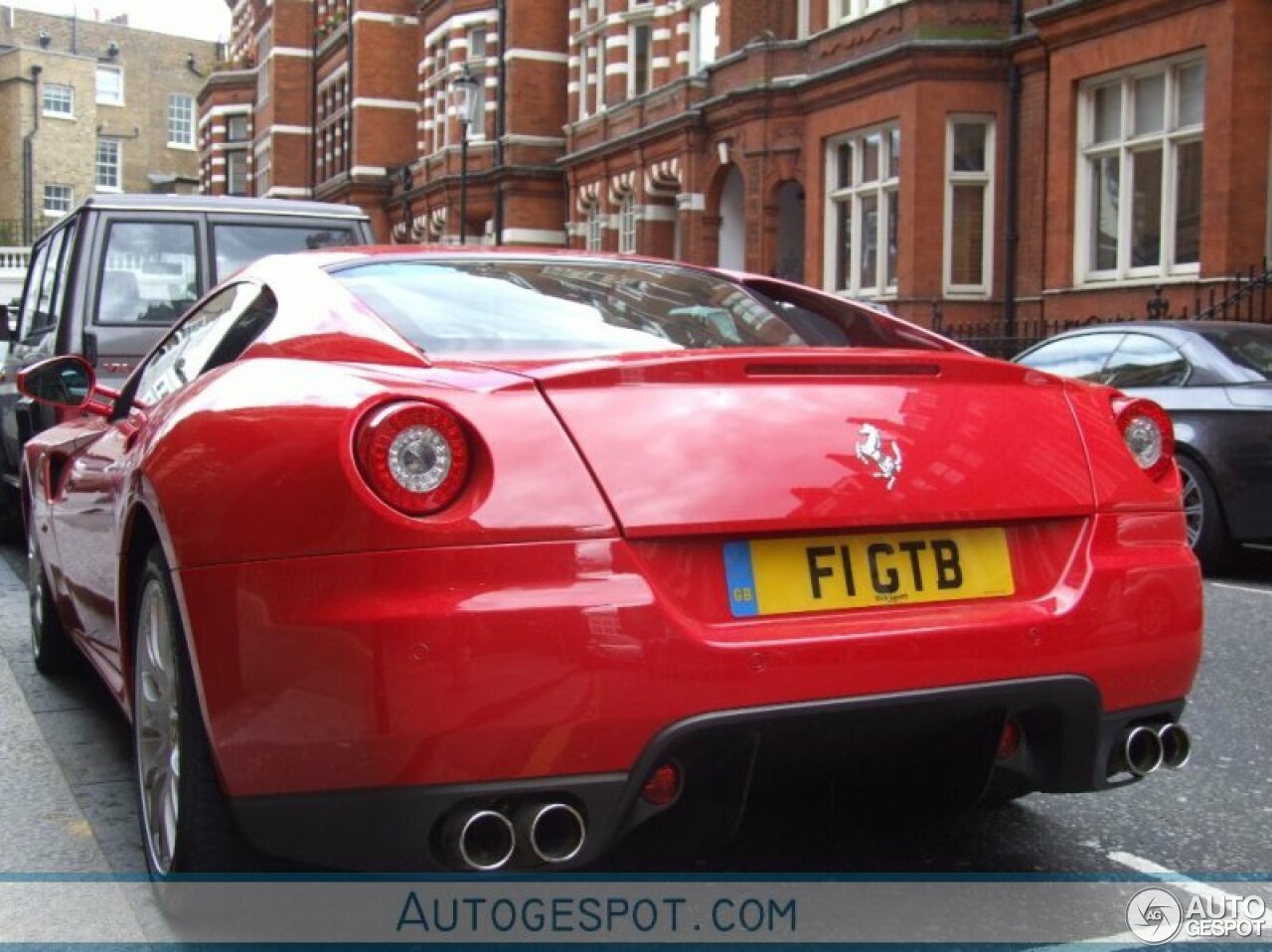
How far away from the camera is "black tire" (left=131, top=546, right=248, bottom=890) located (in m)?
2.95

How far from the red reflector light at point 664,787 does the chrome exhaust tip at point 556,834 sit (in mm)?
158

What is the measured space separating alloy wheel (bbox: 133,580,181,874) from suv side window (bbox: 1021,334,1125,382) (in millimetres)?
7449

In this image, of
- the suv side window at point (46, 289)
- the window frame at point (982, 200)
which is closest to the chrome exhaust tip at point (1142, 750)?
the suv side window at point (46, 289)

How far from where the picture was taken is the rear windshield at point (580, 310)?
3.37 m

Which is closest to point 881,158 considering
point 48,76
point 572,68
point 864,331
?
point 572,68

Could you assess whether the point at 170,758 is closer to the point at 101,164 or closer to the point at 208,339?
the point at 208,339

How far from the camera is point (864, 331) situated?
4.11m

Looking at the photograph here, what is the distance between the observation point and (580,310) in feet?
11.8

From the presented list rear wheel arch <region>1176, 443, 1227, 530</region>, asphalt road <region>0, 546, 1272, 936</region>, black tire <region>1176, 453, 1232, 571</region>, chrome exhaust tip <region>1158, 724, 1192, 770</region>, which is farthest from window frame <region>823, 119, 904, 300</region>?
chrome exhaust tip <region>1158, 724, 1192, 770</region>

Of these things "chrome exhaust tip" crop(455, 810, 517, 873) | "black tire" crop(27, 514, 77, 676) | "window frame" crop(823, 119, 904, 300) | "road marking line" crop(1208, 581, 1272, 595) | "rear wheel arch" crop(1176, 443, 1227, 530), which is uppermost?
"window frame" crop(823, 119, 904, 300)

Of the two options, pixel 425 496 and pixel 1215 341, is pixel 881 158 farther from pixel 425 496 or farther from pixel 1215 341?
pixel 425 496

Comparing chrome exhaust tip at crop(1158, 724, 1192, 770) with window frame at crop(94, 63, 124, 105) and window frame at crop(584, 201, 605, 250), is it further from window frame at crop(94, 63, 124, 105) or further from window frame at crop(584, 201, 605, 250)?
window frame at crop(94, 63, 124, 105)

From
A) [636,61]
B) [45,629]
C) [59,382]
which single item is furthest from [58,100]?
[59,382]

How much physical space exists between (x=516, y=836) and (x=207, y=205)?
25.4 ft
